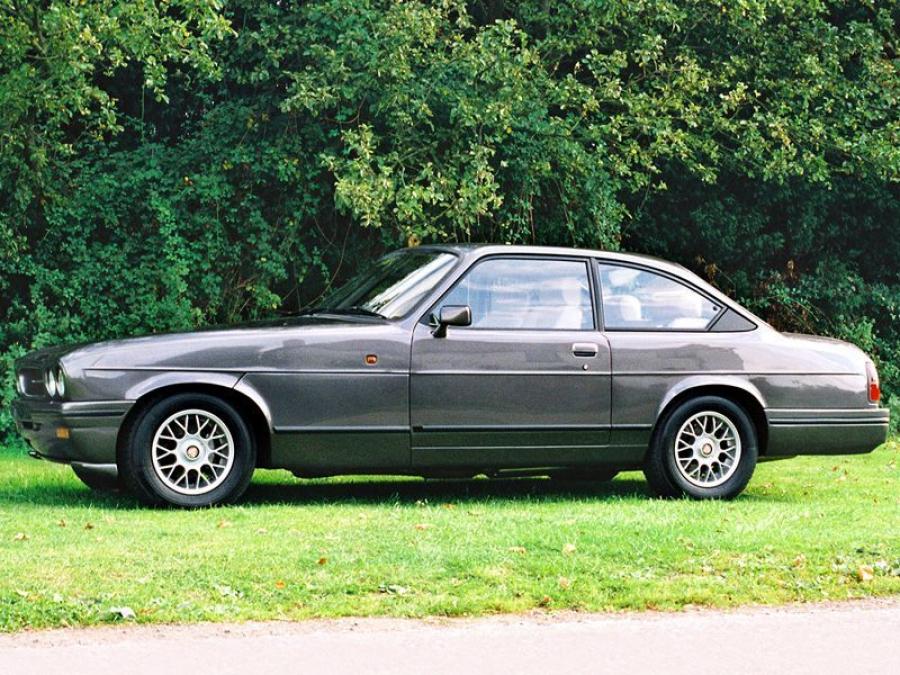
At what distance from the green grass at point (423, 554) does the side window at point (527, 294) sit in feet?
4.09

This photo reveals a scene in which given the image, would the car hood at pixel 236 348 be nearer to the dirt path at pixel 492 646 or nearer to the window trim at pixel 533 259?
the window trim at pixel 533 259

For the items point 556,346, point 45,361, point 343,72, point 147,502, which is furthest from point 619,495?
point 343,72

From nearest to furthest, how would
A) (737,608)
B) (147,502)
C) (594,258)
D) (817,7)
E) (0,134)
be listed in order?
(737,608) < (147,502) < (594,258) < (0,134) < (817,7)

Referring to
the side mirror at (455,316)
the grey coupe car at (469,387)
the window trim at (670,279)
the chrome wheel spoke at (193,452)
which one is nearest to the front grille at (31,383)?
the grey coupe car at (469,387)

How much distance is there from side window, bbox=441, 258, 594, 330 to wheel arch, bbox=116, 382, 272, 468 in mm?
1450

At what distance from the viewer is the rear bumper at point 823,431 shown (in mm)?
11391

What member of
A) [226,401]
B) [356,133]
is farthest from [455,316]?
[356,133]

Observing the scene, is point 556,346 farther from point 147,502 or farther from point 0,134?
point 0,134

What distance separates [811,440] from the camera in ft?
37.6

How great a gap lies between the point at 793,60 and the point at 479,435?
992 cm

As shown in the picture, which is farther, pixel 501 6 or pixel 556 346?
pixel 501 6

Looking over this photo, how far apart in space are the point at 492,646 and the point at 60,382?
464 cm

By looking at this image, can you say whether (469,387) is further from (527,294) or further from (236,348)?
(236,348)

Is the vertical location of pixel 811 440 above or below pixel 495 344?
below
